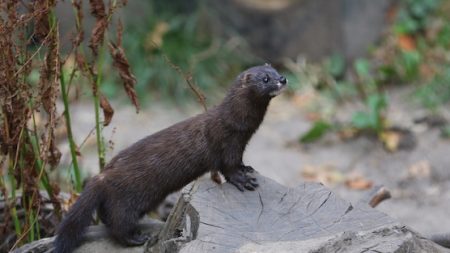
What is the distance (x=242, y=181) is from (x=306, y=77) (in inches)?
205

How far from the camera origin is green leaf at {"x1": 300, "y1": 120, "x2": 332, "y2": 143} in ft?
25.9

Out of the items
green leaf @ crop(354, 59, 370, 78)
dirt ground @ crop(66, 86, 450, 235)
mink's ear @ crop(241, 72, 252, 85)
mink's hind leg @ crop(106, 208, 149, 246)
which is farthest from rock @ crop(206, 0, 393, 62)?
mink's hind leg @ crop(106, 208, 149, 246)

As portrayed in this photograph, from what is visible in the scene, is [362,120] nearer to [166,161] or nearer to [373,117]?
[373,117]

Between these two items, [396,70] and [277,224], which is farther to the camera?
[396,70]

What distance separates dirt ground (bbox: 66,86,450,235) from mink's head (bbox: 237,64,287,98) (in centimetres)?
254

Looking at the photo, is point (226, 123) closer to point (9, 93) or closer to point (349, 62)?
point (9, 93)

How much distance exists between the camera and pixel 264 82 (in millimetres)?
3990

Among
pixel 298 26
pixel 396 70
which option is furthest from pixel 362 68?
pixel 298 26

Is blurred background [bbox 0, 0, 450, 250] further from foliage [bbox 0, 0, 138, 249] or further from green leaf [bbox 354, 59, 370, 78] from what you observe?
foliage [bbox 0, 0, 138, 249]

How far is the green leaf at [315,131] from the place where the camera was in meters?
7.90

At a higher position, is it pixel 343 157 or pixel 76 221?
pixel 343 157

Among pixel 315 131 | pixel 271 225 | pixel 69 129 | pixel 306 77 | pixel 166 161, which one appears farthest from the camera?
pixel 306 77

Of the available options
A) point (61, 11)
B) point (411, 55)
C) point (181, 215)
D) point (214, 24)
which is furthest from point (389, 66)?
point (181, 215)

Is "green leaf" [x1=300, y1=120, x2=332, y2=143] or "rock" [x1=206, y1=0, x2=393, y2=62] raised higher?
"rock" [x1=206, y1=0, x2=393, y2=62]
